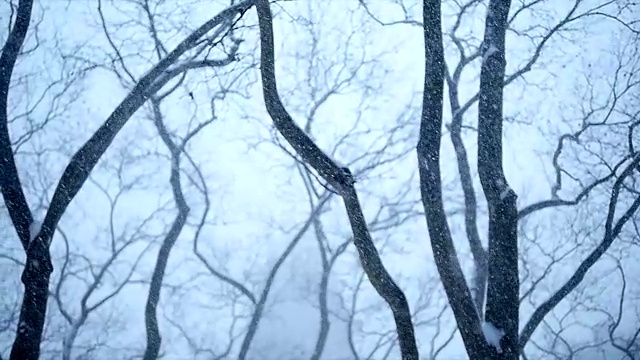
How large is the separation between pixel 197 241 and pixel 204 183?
1706 millimetres

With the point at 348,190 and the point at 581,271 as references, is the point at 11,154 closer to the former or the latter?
the point at 348,190

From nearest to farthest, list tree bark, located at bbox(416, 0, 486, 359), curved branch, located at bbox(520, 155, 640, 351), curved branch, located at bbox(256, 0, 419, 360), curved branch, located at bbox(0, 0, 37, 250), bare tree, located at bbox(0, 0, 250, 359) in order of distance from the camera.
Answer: curved branch, located at bbox(256, 0, 419, 360), tree bark, located at bbox(416, 0, 486, 359), bare tree, located at bbox(0, 0, 250, 359), curved branch, located at bbox(0, 0, 37, 250), curved branch, located at bbox(520, 155, 640, 351)

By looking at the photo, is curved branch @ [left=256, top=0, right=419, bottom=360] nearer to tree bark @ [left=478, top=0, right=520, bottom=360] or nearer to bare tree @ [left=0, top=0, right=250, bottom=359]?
tree bark @ [left=478, top=0, right=520, bottom=360]

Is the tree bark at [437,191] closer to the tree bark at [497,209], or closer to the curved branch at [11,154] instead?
the tree bark at [497,209]

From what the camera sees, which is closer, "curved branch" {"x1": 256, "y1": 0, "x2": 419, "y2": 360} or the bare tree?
"curved branch" {"x1": 256, "y1": 0, "x2": 419, "y2": 360}

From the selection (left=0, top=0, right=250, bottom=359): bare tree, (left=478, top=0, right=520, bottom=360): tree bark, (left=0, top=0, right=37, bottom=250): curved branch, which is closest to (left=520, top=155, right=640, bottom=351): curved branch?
(left=478, top=0, right=520, bottom=360): tree bark

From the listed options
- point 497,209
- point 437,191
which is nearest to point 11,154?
point 437,191

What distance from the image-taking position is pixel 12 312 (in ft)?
69.3

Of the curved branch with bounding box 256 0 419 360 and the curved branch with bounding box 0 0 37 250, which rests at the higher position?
the curved branch with bounding box 0 0 37 250

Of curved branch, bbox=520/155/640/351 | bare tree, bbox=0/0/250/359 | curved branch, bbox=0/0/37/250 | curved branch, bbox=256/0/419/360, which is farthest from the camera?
curved branch, bbox=520/155/640/351

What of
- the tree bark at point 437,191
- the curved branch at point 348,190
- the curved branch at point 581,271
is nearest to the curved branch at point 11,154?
the curved branch at point 348,190

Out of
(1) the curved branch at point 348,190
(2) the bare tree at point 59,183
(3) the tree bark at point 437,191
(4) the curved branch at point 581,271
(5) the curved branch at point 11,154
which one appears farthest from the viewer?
(4) the curved branch at point 581,271

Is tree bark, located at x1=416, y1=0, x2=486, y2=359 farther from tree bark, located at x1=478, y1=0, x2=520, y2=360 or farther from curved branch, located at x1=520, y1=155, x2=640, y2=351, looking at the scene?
curved branch, located at x1=520, y1=155, x2=640, y2=351

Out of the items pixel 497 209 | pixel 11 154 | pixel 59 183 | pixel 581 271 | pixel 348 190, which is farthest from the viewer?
pixel 581 271
